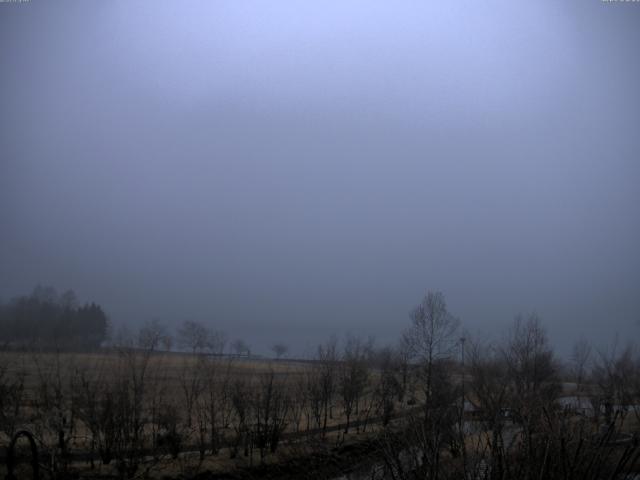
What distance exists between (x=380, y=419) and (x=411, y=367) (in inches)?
543

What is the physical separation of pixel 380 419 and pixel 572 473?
38.8m

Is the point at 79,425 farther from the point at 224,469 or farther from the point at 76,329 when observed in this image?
the point at 76,329

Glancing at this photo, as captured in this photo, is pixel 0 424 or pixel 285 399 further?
pixel 285 399

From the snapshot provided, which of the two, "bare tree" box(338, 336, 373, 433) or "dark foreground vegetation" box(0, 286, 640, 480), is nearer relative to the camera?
"dark foreground vegetation" box(0, 286, 640, 480)

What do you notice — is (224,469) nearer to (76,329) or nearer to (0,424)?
(0,424)

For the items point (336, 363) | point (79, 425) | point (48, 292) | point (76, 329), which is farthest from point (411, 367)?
point (48, 292)

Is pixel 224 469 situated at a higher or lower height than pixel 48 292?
lower

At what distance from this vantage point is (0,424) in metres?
23.6

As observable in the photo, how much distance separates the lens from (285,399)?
34281 millimetres

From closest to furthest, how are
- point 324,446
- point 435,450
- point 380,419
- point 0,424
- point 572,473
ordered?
point 572,473
point 435,450
point 0,424
point 324,446
point 380,419

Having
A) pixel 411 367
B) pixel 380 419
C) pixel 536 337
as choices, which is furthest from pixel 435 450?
pixel 411 367

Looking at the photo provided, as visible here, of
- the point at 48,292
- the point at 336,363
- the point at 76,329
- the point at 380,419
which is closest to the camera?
the point at 380,419

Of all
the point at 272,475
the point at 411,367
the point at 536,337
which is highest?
the point at 536,337

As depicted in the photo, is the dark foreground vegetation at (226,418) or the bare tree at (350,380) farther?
the bare tree at (350,380)
